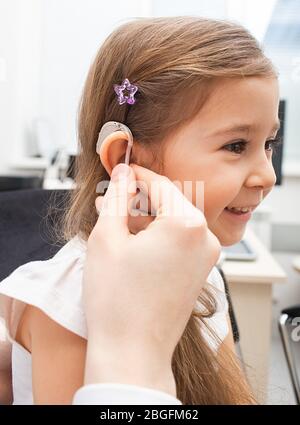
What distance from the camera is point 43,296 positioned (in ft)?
1.83

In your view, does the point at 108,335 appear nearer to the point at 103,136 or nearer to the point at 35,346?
the point at 35,346

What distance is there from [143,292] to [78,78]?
314cm

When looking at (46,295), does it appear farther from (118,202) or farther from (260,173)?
(260,173)

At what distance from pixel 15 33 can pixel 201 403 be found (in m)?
2.86

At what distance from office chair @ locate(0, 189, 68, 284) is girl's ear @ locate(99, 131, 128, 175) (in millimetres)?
255

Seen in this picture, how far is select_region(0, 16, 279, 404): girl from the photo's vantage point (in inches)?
25.3

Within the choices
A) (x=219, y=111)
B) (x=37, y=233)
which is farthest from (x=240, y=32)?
(x=37, y=233)

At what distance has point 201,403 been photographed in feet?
2.08

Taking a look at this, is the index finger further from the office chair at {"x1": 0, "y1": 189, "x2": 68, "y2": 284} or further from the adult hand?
the office chair at {"x1": 0, "y1": 189, "x2": 68, "y2": 284}

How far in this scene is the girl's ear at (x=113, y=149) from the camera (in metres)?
0.69

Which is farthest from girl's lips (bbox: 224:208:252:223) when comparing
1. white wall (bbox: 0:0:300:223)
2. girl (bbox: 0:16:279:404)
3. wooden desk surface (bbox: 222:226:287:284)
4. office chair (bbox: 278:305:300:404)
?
white wall (bbox: 0:0:300:223)

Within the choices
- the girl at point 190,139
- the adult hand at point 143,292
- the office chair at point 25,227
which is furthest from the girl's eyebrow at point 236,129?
the office chair at point 25,227

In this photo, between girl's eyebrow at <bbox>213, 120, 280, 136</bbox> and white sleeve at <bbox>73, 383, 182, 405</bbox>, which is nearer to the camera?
white sleeve at <bbox>73, 383, 182, 405</bbox>

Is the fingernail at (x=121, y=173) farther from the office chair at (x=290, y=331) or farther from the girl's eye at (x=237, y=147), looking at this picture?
the office chair at (x=290, y=331)
